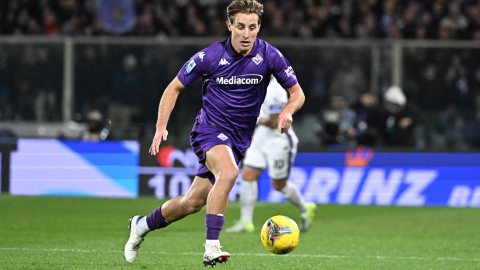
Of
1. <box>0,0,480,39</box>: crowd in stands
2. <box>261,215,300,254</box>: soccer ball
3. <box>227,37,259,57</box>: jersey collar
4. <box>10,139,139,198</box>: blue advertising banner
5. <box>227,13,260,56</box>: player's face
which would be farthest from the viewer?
<box>0,0,480,39</box>: crowd in stands

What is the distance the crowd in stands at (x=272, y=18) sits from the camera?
52.2ft

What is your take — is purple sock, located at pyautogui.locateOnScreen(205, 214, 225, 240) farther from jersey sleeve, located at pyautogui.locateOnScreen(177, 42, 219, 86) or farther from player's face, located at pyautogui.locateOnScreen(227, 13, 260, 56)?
player's face, located at pyautogui.locateOnScreen(227, 13, 260, 56)

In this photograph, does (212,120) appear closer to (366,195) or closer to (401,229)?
(401,229)

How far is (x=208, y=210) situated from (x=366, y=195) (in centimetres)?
740

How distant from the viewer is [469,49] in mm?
13992

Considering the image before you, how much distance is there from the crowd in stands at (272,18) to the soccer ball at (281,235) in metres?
9.84

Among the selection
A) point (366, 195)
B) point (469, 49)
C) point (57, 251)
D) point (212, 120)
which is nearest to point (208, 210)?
point (212, 120)

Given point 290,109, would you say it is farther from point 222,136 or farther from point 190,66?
point 190,66

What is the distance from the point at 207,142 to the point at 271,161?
378cm

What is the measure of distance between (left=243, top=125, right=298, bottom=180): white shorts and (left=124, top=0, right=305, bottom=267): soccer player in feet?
11.5

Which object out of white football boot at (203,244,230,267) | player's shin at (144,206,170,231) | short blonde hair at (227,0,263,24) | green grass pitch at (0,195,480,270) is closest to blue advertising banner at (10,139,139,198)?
green grass pitch at (0,195,480,270)

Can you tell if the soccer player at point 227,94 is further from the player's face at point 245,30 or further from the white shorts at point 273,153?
the white shorts at point 273,153

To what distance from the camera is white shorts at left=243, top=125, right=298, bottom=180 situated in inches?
382

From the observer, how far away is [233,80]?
6.09m
